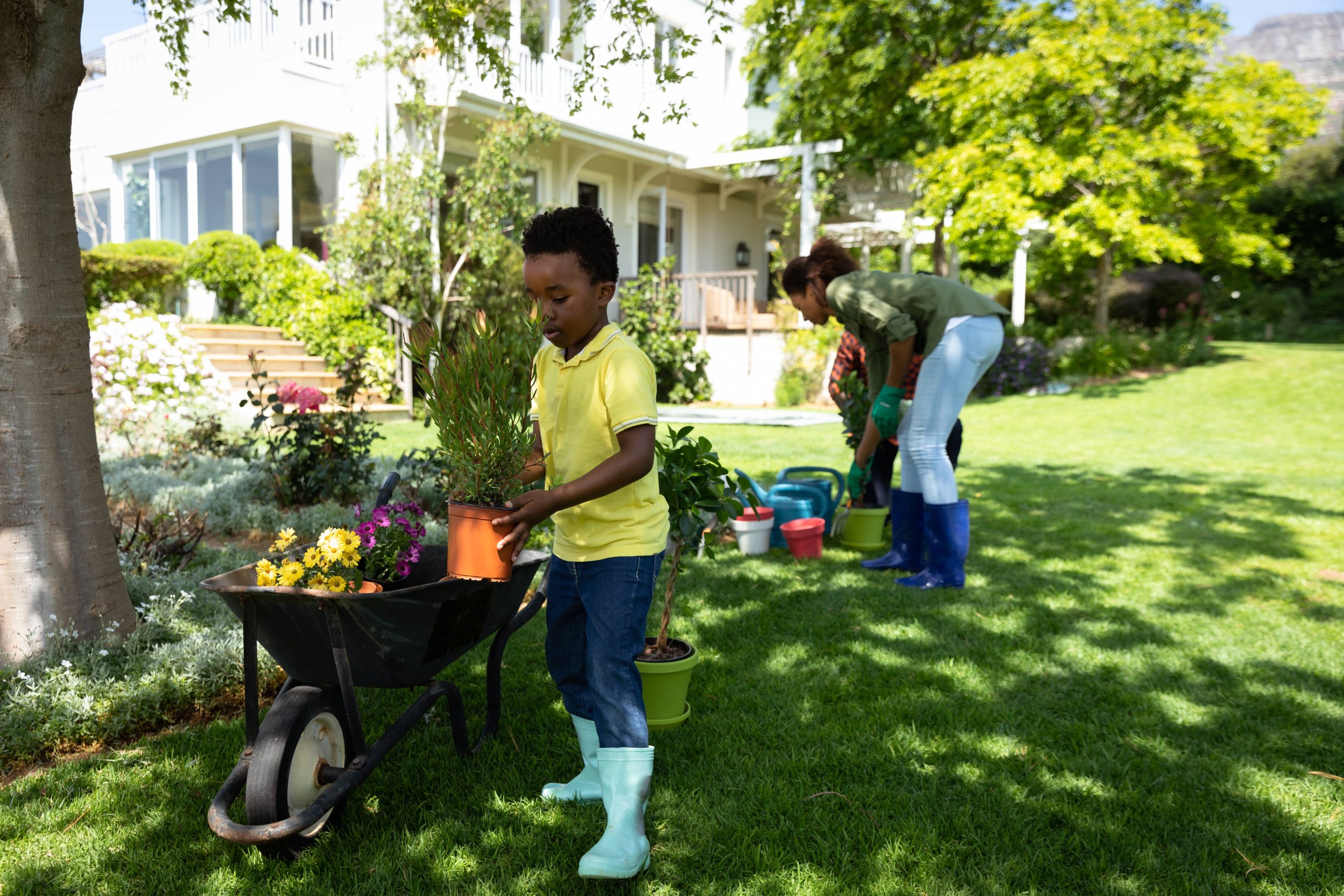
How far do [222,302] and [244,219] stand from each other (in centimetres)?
147

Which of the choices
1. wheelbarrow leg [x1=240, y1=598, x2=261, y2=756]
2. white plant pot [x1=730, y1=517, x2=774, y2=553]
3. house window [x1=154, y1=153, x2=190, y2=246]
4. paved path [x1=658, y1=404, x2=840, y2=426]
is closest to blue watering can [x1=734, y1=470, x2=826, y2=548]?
white plant pot [x1=730, y1=517, x2=774, y2=553]

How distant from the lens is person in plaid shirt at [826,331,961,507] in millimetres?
5191

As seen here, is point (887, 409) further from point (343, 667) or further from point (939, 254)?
point (939, 254)

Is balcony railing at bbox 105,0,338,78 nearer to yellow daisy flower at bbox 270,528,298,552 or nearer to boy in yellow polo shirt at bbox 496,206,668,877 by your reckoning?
yellow daisy flower at bbox 270,528,298,552

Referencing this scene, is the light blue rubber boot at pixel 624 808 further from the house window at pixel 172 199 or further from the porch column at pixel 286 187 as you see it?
the house window at pixel 172 199

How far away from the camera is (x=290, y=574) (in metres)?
2.24

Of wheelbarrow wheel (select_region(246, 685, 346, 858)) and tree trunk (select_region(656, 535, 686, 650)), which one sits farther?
tree trunk (select_region(656, 535, 686, 650))

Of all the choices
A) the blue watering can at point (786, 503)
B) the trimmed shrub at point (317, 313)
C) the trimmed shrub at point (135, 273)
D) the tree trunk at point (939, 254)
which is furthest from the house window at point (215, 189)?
the tree trunk at point (939, 254)

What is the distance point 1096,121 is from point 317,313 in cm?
1318

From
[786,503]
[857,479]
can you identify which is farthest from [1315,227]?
[786,503]

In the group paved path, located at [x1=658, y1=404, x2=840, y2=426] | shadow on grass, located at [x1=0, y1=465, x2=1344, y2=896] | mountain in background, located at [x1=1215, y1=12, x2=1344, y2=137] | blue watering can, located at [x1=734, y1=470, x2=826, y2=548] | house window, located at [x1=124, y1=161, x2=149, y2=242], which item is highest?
mountain in background, located at [x1=1215, y1=12, x2=1344, y2=137]

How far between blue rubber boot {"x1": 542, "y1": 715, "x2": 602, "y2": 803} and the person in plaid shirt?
3038 millimetres

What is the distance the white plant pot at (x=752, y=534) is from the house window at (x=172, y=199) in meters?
12.8

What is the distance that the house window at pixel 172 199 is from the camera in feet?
47.0
